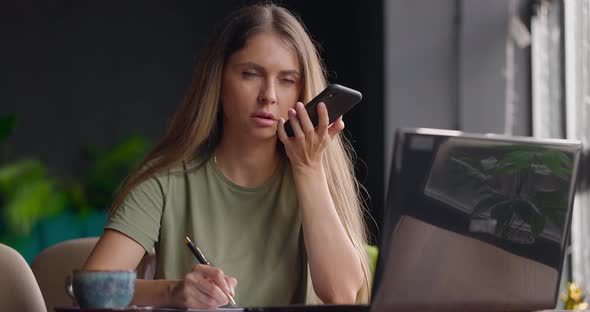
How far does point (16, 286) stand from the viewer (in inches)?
66.8

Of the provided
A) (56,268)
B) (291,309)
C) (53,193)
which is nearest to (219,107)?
(56,268)

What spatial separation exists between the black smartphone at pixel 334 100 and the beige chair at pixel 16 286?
0.60 meters

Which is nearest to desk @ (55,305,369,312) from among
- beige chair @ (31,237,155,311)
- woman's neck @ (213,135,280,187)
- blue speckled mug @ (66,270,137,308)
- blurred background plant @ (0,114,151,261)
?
blue speckled mug @ (66,270,137,308)

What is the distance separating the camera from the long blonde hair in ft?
6.14

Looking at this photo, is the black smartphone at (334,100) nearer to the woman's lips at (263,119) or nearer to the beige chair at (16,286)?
the woman's lips at (263,119)

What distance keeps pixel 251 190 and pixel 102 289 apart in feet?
2.29

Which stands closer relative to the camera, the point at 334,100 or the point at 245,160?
the point at 334,100

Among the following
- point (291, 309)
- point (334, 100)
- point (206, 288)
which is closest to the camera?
point (291, 309)

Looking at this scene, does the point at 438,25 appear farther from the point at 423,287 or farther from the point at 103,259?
the point at 423,287

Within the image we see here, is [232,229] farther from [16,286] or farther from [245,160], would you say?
[16,286]

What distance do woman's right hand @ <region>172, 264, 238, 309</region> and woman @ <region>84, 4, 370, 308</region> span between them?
1.25ft

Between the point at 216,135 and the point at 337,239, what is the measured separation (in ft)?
1.23

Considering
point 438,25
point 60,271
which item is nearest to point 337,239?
point 60,271

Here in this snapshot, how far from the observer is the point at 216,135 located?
1953 millimetres
